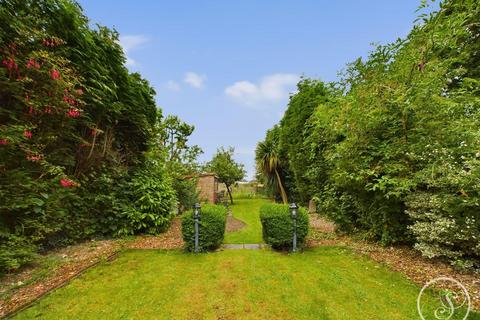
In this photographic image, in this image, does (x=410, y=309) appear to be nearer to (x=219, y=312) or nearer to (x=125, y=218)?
(x=219, y=312)

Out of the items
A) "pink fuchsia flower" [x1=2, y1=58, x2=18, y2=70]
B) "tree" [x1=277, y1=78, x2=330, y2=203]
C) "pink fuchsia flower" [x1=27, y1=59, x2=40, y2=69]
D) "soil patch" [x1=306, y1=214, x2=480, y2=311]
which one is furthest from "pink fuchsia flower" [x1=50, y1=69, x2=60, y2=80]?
"tree" [x1=277, y1=78, x2=330, y2=203]

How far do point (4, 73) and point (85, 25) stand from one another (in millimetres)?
2174

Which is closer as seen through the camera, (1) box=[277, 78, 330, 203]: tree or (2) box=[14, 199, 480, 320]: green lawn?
(2) box=[14, 199, 480, 320]: green lawn

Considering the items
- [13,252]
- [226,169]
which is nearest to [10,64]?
[13,252]

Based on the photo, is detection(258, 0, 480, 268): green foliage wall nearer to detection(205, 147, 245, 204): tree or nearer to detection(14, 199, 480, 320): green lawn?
detection(14, 199, 480, 320): green lawn

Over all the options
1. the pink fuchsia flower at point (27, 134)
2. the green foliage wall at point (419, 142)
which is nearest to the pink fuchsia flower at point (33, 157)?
the pink fuchsia flower at point (27, 134)

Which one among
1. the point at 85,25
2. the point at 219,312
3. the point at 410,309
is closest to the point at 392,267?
the point at 410,309

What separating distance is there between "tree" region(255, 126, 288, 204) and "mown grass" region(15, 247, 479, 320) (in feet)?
32.7

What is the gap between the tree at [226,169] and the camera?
17.9 metres

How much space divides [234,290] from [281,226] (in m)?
1.77

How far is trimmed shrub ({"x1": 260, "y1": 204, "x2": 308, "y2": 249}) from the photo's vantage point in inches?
173

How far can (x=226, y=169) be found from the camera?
17.9m

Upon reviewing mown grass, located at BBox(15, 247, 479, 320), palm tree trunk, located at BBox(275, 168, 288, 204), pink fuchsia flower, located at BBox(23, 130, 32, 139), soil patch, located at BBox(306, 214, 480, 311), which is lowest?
mown grass, located at BBox(15, 247, 479, 320)

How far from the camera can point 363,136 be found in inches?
183
